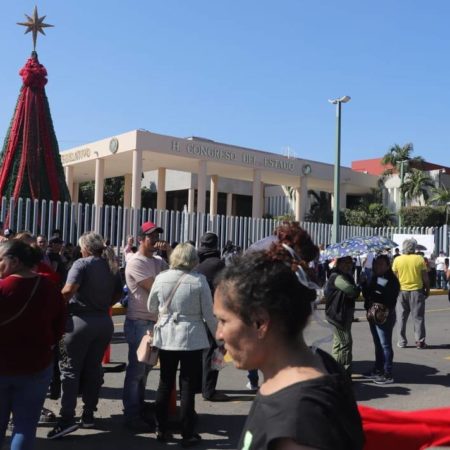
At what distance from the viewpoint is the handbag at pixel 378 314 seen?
734cm

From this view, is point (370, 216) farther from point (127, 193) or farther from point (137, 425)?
point (137, 425)

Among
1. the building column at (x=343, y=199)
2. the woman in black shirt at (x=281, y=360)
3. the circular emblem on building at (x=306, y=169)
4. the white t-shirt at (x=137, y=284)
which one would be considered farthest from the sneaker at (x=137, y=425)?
the building column at (x=343, y=199)

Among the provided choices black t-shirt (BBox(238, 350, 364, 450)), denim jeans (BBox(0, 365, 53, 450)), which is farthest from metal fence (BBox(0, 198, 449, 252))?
black t-shirt (BBox(238, 350, 364, 450))

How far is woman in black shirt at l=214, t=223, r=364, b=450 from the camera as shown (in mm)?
1361

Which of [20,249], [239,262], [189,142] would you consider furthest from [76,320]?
[189,142]

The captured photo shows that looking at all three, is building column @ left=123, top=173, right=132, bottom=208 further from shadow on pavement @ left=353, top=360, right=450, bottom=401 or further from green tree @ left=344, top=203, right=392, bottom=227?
shadow on pavement @ left=353, top=360, right=450, bottom=401

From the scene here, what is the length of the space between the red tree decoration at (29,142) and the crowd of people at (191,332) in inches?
344

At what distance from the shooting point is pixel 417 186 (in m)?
44.0

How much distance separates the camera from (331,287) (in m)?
6.88

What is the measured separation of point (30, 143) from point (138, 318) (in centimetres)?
1206

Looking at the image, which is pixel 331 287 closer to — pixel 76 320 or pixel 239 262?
pixel 76 320

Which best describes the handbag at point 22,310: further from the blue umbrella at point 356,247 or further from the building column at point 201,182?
the building column at point 201,182

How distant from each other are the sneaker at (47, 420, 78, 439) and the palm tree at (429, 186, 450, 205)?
4217 cm

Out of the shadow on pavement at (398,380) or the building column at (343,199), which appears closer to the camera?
the shadow on pavement at (398,380)
